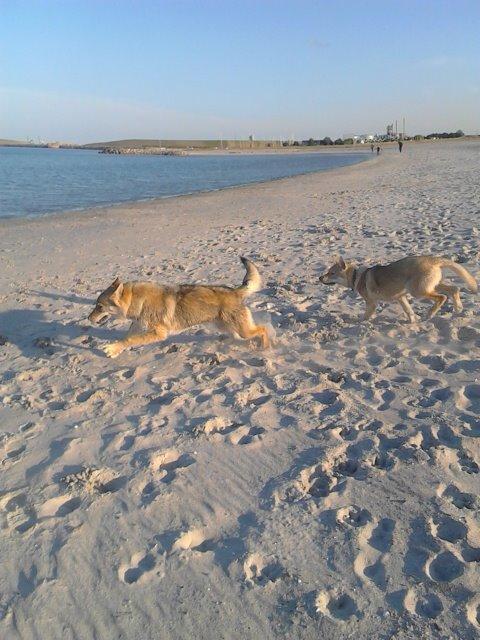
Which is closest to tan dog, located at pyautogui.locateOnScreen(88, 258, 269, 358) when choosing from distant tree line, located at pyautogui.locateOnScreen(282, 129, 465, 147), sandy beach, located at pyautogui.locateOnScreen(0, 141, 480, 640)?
sandy beach, located at pyautogui.locateOnScreen(0, 141, 480, 640)

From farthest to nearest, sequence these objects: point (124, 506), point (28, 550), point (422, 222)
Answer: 1. point (422, 222)
2. point (124, 506)
3. point (28, 550)

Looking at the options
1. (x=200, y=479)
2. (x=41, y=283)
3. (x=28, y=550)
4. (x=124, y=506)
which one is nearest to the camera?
(x=28, y=550)

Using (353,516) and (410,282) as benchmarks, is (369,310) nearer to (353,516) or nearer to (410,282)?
(410,282)

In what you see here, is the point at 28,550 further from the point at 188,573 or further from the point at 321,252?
the point at 321,252

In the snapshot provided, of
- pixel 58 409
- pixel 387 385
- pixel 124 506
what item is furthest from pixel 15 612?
pixel 387 385

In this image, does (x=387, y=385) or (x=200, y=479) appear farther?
(x=387, y=385)

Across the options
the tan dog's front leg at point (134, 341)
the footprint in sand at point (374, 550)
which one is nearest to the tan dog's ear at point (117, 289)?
the tan dog's front leg at point (134, 341)

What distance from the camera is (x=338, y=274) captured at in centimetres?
680

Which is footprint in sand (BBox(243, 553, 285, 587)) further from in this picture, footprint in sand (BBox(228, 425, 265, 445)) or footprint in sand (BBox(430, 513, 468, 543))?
footprint in sand (BBox(228, 425, 265, 445))

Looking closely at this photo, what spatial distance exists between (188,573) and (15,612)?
0.97 metres

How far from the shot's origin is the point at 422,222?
12281 mm

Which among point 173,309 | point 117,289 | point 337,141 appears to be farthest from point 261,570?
point 337,141

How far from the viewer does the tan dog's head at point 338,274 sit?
672cm

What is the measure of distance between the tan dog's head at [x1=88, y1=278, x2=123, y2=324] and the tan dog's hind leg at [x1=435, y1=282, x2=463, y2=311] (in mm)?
4252
